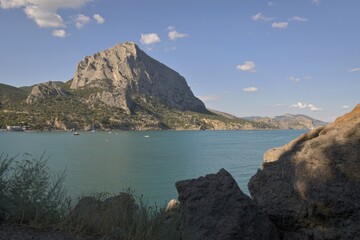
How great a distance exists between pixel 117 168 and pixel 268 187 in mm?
41729

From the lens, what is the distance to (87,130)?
195750 mm

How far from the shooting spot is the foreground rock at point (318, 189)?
5.59 meters

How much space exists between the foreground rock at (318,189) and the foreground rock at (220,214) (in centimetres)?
38

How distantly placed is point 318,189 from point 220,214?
1.49 m

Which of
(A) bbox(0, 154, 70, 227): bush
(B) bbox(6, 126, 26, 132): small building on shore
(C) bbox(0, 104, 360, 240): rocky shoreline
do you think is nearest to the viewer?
(A) bbox(0, 154, 70, 227): bush

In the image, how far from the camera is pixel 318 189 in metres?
5.82

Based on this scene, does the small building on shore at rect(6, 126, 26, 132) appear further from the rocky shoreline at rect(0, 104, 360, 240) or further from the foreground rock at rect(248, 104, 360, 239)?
the foreground rock at rect(248, 104, 360, 239)

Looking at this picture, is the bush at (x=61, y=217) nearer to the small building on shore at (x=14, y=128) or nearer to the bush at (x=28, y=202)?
the bush at (x=28, y=202)

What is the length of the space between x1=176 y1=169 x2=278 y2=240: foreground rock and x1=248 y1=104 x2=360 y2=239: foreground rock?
1.25 ft

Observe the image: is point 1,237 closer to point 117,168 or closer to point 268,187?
point 268,187

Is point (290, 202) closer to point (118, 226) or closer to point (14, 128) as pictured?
point (118, 226)

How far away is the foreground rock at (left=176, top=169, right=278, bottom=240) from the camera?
561cm

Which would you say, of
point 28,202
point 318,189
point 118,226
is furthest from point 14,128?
point 318,189

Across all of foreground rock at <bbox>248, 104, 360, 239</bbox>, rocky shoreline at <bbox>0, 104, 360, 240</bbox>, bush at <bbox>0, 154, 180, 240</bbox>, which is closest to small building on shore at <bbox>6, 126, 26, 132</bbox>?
bush at <bbox>0, 154, 180, 240</bbox>
